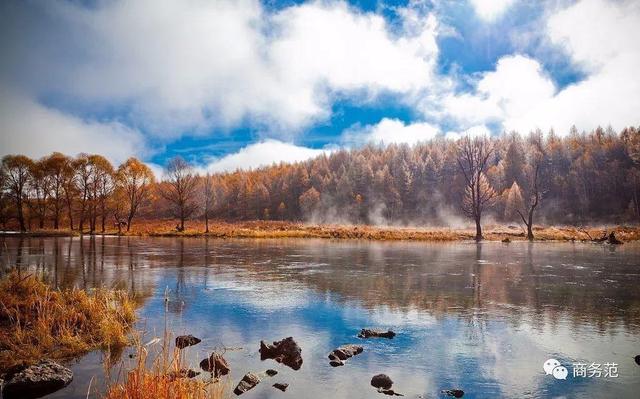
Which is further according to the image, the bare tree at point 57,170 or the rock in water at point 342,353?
the bare tree at point 57,170

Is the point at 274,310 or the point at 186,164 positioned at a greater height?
the point at 186,164

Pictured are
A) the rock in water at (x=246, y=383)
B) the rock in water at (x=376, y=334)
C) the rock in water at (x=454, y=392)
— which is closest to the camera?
the rock in water at (x=454, y=392)

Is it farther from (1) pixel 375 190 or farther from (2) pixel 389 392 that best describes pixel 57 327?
(1) pixel 375 190

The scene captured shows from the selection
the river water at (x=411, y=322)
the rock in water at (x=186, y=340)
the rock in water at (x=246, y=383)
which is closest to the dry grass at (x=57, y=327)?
the river water at (x=411, y=322)

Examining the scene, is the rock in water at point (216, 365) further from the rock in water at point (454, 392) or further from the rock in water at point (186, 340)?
the rock in water at point (454, 392)

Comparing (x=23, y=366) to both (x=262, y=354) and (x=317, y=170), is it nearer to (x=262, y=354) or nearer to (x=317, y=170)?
(x=262, y=354)

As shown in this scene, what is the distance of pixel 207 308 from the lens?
12438mm

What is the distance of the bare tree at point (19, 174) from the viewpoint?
62688 mm

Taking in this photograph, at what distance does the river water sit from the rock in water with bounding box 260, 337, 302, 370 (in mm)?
183

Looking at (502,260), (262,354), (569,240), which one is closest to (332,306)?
(262,354)

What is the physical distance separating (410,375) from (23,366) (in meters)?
6.58

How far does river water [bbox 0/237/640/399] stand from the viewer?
6969 millimetres

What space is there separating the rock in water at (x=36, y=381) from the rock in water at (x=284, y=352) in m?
3.31

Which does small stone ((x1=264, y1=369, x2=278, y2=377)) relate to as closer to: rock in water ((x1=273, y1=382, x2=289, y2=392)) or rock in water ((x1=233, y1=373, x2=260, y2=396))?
rock in water ((x1=233, y1=373, x2=260, y2=396))
